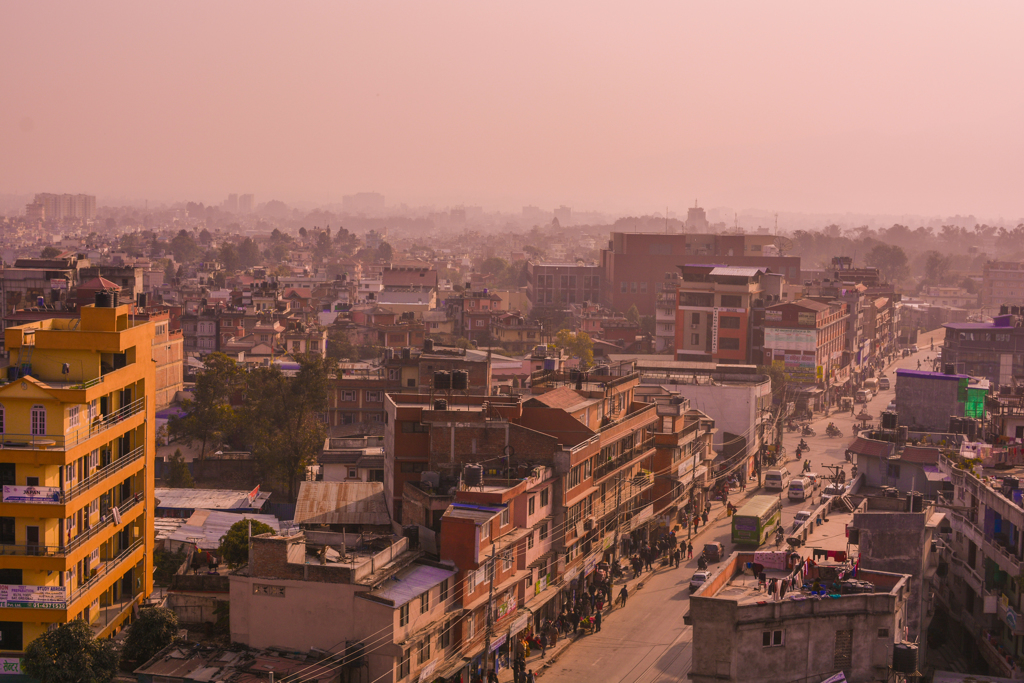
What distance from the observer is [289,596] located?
1633cm

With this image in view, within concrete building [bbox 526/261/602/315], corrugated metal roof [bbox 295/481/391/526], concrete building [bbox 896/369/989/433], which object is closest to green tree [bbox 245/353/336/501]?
corrugated metal roof [bbox 295/481/391/526]

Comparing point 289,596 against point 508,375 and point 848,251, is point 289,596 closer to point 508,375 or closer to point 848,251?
point 508,375

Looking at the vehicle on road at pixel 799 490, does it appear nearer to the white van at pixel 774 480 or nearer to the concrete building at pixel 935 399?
the white van at pixel 774 480

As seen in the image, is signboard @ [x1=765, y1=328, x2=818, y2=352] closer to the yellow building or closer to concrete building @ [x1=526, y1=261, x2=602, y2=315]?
the yellow building

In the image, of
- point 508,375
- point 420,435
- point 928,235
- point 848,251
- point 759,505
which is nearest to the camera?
point 420,435

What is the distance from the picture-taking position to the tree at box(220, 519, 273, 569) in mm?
19141

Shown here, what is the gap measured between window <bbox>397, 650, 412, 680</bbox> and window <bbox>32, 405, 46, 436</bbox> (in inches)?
239

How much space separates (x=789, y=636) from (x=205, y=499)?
17.8 meters

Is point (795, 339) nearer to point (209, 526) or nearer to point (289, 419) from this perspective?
point (289, 419)

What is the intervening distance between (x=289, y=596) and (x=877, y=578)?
26.8 feet

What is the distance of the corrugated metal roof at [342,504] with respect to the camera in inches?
832

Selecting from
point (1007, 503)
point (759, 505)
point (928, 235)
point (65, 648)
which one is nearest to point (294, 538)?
point (65, 648)

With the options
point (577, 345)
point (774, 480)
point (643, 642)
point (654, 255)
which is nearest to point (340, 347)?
point (577, 345)

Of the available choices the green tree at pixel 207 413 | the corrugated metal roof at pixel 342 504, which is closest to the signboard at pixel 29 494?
the corrugated metal roof at pixel 342 504
